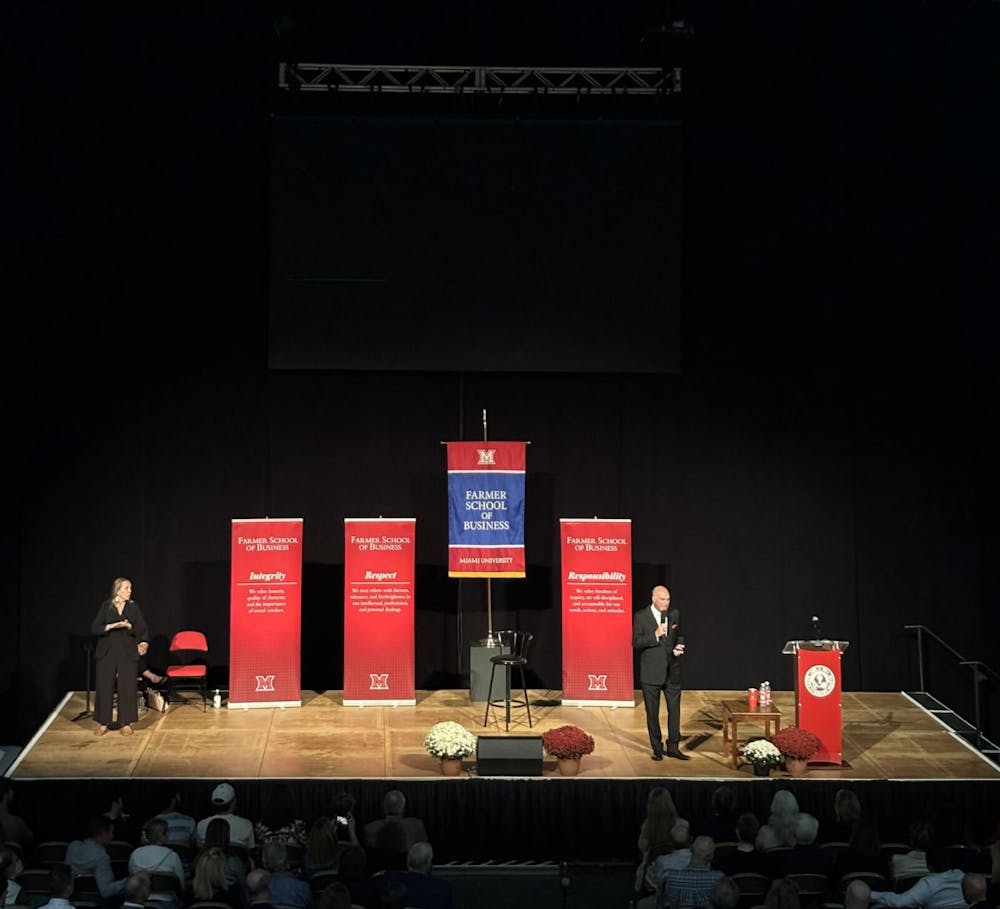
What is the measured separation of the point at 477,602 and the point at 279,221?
401 centimetres

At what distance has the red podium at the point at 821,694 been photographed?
10.8m

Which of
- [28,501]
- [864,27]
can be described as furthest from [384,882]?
[864,27]

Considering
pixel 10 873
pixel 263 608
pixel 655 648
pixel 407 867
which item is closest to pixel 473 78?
pixel 263 608

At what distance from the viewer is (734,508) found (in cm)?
1375

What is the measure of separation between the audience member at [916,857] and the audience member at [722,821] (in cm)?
107

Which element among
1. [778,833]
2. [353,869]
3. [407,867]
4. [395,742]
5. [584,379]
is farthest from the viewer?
[584,379]

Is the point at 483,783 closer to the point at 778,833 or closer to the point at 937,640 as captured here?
the point at 778,833

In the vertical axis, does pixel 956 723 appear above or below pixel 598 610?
below

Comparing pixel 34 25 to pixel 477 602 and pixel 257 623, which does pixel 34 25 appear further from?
pixel 477 602

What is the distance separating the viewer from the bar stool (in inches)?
469

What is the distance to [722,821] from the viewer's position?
883 centimetres

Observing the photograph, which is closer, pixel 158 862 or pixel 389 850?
pixel 158 862

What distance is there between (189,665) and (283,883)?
19.6 feet

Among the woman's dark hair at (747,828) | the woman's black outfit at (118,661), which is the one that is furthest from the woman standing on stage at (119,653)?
the woman's dark hair at (747,828)
